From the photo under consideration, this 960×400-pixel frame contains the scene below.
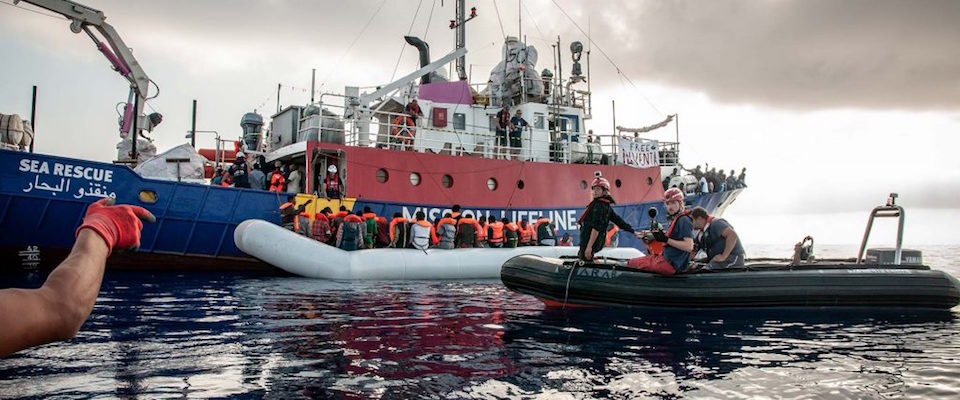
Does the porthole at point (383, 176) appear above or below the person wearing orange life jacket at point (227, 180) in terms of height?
above

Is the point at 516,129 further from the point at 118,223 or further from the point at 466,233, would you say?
the point at 118,223

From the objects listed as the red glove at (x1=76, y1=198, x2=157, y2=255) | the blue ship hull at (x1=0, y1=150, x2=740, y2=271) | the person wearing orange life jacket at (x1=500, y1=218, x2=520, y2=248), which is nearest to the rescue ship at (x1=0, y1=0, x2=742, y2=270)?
the blue ship hull at (x1=0, y1=150, x2=740, y2=271)

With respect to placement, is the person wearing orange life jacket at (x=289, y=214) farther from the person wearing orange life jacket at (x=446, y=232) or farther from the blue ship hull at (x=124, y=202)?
the person wearing orange life jacket at (x=446, y=232)

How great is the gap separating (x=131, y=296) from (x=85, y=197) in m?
4.57

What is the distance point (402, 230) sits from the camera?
1462 cm

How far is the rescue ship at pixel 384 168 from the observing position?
40.1 feet

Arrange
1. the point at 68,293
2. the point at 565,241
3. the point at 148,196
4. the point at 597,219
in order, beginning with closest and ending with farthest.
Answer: the point at 68,293 → the point at 597,219 → the point at 148,196 → the point at 565,241

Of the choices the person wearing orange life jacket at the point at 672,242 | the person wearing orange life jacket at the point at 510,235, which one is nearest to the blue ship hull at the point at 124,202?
the person wearing orange life jacket at the point at 510,235

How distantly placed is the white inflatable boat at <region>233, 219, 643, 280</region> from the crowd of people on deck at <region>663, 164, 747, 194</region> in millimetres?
11227

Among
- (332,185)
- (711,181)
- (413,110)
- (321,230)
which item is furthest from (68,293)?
(711,181)

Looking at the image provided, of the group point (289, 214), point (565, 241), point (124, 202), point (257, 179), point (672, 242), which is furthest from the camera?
point (565, 241)

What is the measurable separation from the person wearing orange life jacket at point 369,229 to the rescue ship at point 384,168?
0.89 metres

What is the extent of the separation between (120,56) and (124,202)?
14.0ft

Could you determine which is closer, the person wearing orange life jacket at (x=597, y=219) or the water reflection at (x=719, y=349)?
the water reflection at (x=719, y=349)
